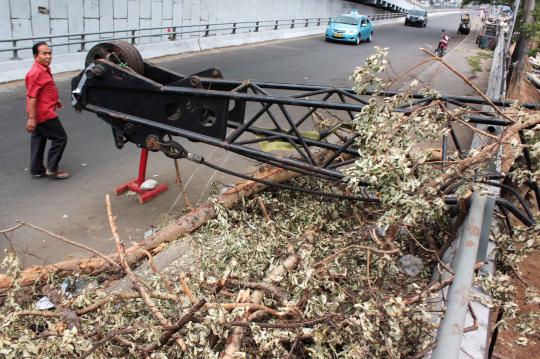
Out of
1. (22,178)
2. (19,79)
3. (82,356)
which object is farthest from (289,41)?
(82,356)

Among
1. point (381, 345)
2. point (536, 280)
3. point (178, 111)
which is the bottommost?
point (536, 280)

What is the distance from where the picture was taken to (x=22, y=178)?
6.35 meters

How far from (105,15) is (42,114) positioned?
42.5ft

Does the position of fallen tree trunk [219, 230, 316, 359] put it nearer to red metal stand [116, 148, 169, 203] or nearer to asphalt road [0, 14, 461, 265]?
asphalt road [0, 14, 461, 265]

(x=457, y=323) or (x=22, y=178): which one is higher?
(x=457, y=323)

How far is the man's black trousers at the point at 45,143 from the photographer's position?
20.3 ft

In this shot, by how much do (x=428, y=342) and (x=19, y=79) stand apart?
12164 millimetres

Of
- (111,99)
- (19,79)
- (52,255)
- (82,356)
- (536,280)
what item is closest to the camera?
(82,356)

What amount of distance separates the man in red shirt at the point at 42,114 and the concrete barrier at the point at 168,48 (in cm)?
626

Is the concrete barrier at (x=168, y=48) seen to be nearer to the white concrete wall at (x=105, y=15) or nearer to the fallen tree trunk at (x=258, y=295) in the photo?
the white concrete wall at (x=105, y=15)

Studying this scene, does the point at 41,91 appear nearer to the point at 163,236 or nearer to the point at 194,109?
the point at 194,109

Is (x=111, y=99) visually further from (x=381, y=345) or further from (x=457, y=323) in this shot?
(x=457, y=323)

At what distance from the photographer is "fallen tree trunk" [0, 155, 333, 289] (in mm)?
3816

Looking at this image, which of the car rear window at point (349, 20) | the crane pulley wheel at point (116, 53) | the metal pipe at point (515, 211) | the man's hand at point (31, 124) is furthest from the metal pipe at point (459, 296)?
the car rear window at point (349, 20)
